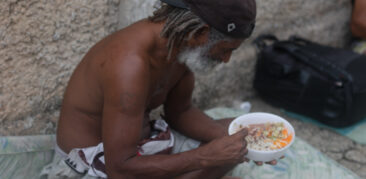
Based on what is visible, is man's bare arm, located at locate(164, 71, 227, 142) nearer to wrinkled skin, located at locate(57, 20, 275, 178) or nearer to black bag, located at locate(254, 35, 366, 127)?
wrinkled skin, located at locate(57, 20, 275, 178)

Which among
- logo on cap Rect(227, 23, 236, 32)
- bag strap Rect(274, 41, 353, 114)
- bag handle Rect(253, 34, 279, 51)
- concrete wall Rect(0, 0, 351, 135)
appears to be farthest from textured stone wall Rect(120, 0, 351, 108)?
logo on cap Rect(227, 23, 236, 32)

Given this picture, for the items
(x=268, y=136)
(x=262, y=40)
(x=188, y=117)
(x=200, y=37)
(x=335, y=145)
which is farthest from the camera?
(x=262, y=40)

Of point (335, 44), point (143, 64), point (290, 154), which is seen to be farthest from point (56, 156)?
point (335, 44)

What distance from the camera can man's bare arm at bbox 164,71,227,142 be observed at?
2076 millimetres

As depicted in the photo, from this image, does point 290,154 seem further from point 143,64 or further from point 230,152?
point 143,64

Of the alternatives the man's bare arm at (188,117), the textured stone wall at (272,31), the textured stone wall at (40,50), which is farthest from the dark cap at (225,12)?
the textured stone wall at (272,31)

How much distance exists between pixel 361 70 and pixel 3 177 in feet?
8.19

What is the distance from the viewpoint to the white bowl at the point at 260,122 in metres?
1.67

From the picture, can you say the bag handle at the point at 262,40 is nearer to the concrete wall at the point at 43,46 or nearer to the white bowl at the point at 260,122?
the concrete wall at the point at 43,46

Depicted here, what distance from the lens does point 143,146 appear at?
5.95 ft

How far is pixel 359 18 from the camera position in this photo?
367cm

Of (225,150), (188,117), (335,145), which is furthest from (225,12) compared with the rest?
(335,145)

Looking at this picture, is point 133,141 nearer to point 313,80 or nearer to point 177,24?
point 177,24

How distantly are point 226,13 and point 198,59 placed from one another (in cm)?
26
